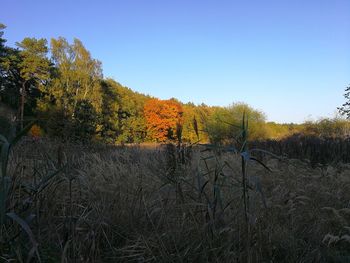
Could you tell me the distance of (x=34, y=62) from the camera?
137 ft

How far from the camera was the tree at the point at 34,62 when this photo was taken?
41.6m

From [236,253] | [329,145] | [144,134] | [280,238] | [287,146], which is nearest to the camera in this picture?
[236,253]

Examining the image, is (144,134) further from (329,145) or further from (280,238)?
(280,238)

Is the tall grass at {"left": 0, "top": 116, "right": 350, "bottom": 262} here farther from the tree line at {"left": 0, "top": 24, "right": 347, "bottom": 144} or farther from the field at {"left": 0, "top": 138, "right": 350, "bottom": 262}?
the tree line at {"left": 0, "top": 24, "right": 347, "bottom": 144}

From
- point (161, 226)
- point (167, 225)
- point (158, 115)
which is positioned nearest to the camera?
point (167, 225)

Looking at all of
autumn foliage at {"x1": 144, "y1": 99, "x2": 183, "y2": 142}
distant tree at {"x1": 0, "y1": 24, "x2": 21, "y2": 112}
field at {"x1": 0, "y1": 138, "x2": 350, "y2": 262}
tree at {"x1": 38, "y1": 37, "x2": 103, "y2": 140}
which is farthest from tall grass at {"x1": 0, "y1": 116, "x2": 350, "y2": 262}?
autumn foliage at {"x1": 144, "y1": 99, "x2": 183, "y2": 142}

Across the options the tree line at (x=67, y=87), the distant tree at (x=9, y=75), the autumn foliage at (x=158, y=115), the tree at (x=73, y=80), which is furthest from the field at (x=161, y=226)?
the autumn foliage at (x=158, y=115)

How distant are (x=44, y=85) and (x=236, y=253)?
140ft

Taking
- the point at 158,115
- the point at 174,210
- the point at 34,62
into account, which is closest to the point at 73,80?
Answer: the point at 34,62

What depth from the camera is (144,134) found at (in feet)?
165

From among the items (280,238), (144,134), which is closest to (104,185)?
(280,238)

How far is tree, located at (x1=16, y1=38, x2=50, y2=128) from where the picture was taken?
4156cm

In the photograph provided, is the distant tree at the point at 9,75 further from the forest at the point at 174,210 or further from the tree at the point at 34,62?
the forest at the point at 174,210

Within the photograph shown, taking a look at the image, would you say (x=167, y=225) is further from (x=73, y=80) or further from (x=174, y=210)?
(x=73, y=80)
